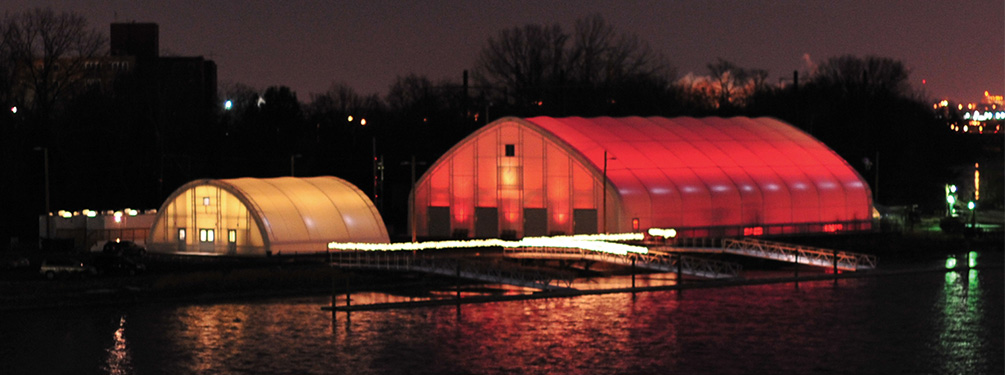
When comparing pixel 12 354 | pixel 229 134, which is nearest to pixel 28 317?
pixel 12 354

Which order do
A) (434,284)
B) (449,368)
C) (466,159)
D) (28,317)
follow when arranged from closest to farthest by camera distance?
(449,368) → (28,317) → (434,284) → (466,159)

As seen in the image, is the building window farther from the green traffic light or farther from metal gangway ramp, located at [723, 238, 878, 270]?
the green traffic light

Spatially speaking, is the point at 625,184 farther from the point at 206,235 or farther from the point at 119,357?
the point at 119,357

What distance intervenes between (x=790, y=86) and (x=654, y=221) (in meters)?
87.6

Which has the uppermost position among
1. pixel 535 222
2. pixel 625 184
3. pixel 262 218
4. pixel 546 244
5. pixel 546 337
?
pixel 625 184

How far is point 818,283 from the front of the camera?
63375mm

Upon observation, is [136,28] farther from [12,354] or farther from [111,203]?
[12,354]

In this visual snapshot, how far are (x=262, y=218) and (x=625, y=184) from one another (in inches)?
841

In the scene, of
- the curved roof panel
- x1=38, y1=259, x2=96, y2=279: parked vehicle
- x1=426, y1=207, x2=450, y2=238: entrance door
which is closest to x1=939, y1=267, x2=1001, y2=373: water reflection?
the curved roof panel

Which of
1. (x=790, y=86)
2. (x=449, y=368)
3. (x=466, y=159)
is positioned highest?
(x=790, y=86)

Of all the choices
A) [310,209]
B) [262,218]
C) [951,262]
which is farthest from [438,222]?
[951,262]

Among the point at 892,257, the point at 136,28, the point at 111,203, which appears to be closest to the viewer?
the point at 892,257

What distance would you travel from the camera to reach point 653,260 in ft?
222

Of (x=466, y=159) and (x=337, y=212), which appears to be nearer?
(x=337, y=212)
